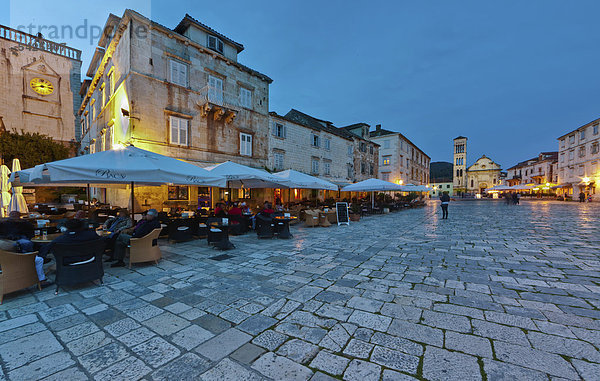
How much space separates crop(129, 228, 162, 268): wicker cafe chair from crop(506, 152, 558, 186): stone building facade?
5768cm

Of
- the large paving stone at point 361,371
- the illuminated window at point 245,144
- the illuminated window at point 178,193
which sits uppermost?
the illuminated window at point 245,144

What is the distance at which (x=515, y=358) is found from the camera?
223 cm

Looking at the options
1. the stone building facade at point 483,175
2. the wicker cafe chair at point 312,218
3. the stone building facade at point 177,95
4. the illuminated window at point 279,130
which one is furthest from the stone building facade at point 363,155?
the stone building facade at point 483,175

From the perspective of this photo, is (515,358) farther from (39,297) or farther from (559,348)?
(39,297)

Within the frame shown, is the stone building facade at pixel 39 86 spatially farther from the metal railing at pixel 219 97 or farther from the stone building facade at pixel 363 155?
the stone building facade at pixel 363 155

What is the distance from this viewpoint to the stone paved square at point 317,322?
84.7 inches

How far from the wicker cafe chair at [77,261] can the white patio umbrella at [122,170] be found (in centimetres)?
131

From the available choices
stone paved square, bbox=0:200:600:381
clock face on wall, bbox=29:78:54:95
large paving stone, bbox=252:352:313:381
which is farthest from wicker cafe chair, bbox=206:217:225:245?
clock face on wall, bbox=29:78:54:95

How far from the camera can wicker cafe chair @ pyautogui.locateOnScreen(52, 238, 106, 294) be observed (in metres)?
3.73

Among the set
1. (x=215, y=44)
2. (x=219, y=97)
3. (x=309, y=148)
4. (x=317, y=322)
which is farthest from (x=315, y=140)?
(x=317, y=322)

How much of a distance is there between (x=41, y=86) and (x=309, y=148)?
28.6 meters

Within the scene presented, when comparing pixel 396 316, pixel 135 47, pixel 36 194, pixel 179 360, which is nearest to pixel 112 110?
pixel 135 47

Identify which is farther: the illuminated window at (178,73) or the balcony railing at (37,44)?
the balcony railing at (37,44)

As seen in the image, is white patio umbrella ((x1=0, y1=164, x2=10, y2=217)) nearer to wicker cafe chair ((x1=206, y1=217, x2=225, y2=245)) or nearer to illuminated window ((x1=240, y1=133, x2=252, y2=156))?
wicker cafe chair ((x1=206, y1=217, x2=225, y2=245))
